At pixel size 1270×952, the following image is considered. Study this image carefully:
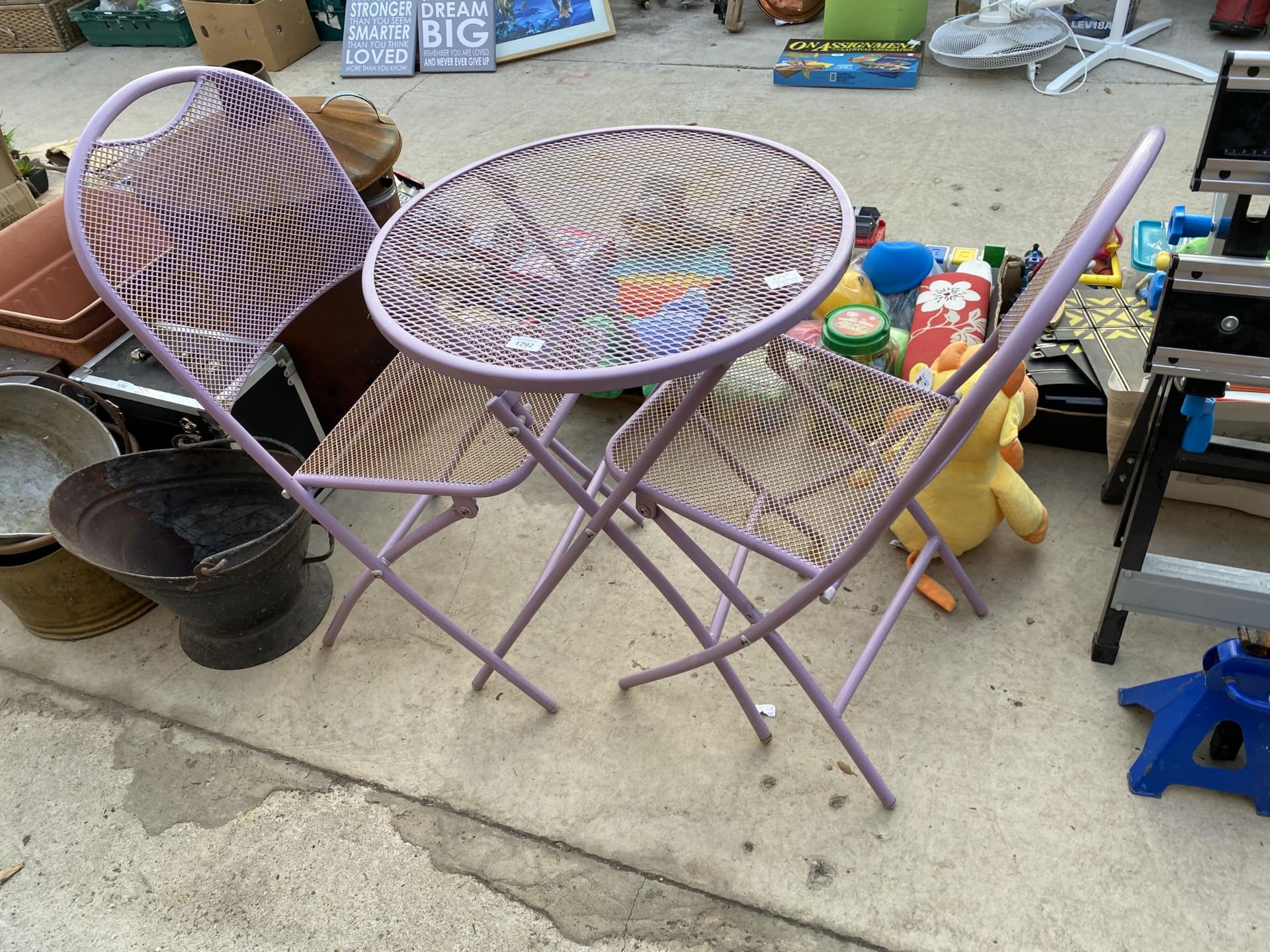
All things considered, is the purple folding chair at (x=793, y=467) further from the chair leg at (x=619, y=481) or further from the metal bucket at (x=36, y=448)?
the metal bucket at (x=36, y=448)

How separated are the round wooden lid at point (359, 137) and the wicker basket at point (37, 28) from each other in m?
4.95

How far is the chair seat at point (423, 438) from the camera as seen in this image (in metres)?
1.80

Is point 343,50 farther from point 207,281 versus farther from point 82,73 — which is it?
point 207,281

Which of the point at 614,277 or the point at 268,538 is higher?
the point at 614,277

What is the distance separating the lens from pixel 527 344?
4.61 ft

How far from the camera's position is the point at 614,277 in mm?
1595

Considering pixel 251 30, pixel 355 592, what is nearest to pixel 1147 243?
pixel 355 592

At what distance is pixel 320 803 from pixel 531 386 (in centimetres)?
121

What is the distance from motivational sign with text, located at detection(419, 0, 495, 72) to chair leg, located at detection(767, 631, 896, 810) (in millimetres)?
4629

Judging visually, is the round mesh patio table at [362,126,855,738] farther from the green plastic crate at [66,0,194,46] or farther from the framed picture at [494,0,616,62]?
the green plastic crate at [66,0,194,46]

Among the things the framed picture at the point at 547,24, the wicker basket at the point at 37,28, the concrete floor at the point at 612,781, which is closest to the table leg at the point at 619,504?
the concrete floor at the point at 612,781

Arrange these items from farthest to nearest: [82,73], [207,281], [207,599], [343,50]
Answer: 1. [82,73]
2. [343,50]
3. [207,599]
4. [207,281]

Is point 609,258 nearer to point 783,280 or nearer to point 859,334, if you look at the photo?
point 783,280

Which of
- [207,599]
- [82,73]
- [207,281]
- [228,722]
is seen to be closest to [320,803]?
[228,722]
